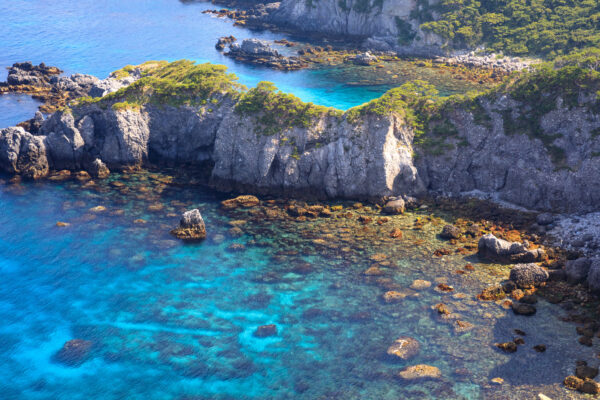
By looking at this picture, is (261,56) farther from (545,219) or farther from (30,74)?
(545,219)

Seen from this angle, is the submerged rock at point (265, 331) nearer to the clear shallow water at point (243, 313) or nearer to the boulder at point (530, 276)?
the clear shallow water at point (243, 313)

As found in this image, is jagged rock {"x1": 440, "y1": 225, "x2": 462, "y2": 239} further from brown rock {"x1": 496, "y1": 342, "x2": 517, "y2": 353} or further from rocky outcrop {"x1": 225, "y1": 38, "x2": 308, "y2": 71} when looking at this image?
rocky outcrop {"x1": 225, "y1": 38, "x2": 308, "y2": 71}

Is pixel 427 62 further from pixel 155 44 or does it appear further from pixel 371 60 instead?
pixel 155 44

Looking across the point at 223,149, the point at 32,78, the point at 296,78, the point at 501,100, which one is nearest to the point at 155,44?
the point at 32,78

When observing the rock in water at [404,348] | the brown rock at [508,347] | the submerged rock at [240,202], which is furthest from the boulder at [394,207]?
the brown rock at [508,347]

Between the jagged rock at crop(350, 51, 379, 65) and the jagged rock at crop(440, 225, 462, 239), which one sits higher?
the jagged rock at crop(350, 51, 379, 65)

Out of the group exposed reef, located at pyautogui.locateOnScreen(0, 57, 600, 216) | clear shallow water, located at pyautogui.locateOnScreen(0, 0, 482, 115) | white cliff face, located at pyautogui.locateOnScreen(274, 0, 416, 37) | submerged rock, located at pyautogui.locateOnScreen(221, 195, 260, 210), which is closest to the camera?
exposed reef, located at pyautogui.locateOnScreen(0, 57, 600, 216)

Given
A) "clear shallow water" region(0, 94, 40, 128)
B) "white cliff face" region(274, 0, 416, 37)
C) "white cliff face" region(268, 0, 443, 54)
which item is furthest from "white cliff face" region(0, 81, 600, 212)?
"white cliff face" region(274, 0, 416, 37)
